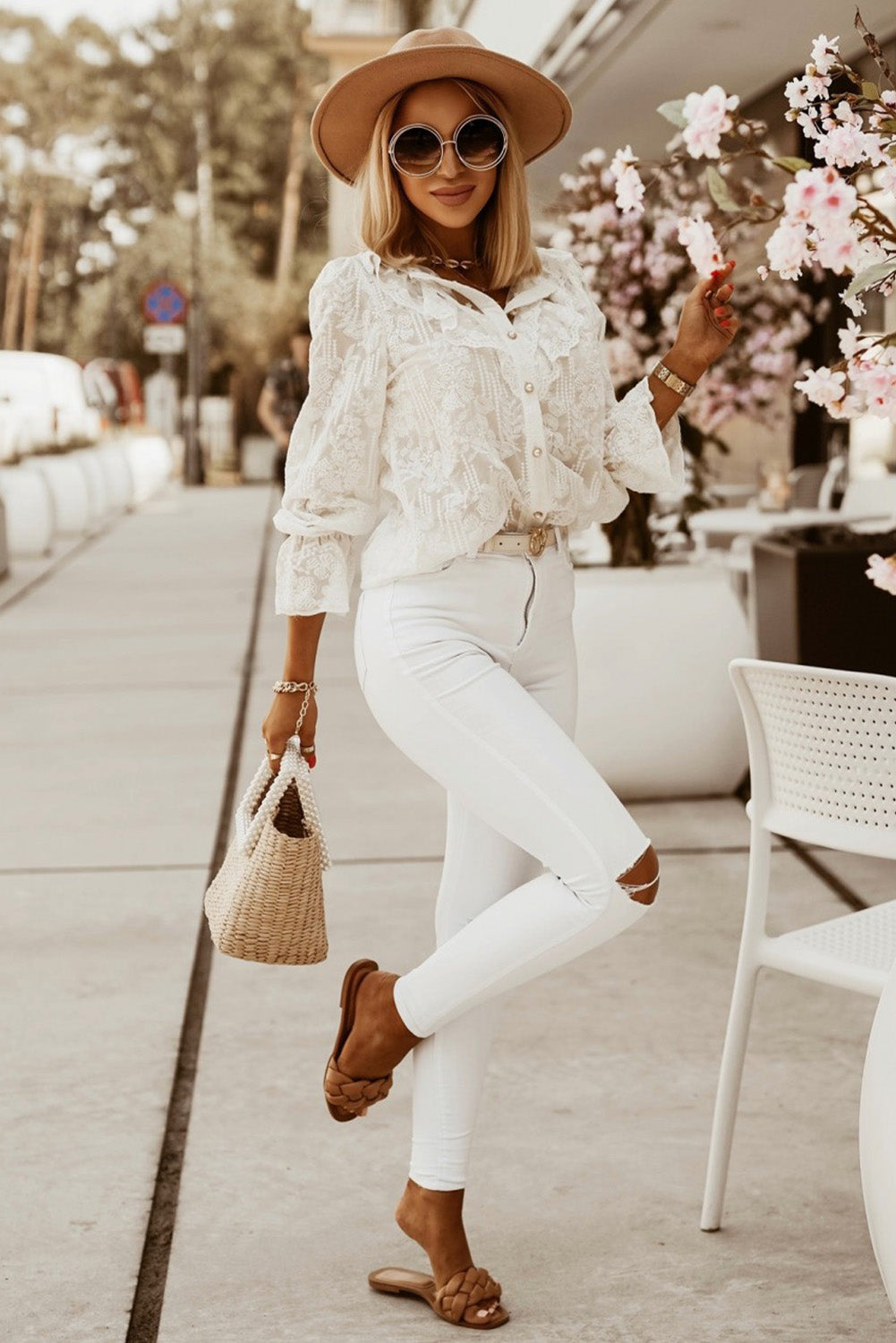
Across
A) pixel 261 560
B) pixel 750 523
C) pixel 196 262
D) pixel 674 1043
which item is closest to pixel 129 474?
pixel 261 560

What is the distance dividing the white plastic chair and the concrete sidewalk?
0.84 ft

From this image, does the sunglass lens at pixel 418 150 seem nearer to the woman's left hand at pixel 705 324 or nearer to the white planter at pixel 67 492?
the woman's left hand at pixel 705 324

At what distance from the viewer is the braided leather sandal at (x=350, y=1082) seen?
2.94 metres

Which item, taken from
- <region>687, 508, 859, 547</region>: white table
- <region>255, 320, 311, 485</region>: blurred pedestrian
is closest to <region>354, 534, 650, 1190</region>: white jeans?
<region>687, 508, 859, 547</region>: white table

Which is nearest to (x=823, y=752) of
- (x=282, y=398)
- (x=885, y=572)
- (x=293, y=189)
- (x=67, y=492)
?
(x=885, y=572)

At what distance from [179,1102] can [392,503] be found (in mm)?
1551

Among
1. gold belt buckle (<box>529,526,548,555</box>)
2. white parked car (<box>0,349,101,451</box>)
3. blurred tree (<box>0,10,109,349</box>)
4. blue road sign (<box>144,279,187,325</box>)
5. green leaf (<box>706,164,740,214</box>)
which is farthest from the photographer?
blurred tree (<box>0,10,109,349</box>)

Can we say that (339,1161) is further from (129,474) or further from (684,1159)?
(129,474)

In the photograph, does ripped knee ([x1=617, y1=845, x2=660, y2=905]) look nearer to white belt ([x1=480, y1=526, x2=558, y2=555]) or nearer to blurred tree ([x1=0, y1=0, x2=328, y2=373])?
white belt ([x1=480, y1=526, x2=558, y2=555])

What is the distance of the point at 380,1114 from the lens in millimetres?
3812

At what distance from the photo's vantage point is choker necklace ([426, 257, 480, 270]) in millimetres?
2975

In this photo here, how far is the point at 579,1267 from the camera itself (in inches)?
121

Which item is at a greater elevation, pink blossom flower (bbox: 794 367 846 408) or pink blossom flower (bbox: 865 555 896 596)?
pink blossom flower (bbox: 794 367 846 408)

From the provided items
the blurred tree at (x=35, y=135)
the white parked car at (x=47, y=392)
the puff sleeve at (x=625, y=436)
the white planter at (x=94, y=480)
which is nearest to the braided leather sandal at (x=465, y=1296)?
the puff sleeve at (x=625, y=436)
